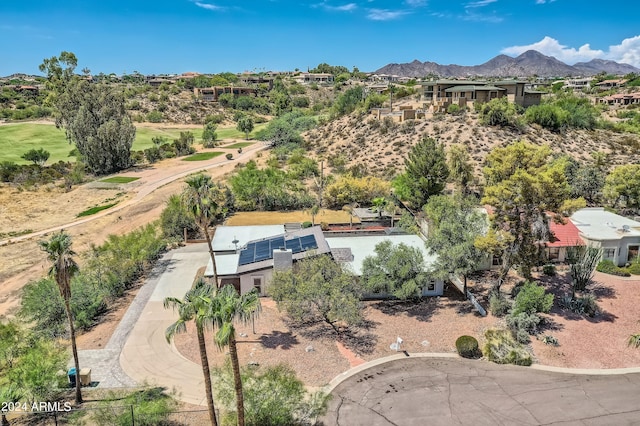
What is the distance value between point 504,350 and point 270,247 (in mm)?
15388

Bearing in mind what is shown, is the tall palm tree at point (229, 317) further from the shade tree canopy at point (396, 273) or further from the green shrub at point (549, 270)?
the green shrub at point (549, 270)

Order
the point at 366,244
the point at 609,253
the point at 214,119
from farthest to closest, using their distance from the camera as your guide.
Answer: the point at 214,119 < the point at 366,244 < the point at 609,253

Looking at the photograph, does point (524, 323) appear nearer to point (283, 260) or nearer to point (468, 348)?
point (468, 348)

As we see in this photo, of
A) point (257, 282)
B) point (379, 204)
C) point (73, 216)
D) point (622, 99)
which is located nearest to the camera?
point (257, 282)

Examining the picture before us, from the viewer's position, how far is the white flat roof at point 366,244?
30120 millimetres

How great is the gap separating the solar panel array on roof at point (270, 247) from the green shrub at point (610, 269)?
20.1m

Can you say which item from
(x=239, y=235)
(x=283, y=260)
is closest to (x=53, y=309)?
(x=283, y=260)

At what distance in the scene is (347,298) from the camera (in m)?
23.9

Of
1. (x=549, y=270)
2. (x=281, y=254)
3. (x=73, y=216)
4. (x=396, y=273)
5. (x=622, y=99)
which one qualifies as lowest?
(x=549, y=270)

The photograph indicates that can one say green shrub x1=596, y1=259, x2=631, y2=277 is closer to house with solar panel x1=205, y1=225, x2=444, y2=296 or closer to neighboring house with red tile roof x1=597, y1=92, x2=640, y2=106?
house with solar panel x1=205, y1=225, x2=444, y2=296

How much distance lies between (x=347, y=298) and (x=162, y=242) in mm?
20224

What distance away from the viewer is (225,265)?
99.7 ft

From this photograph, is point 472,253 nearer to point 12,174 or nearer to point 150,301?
point 150,301

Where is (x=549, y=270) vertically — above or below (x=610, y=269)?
above
